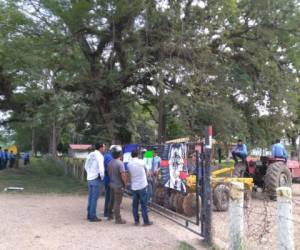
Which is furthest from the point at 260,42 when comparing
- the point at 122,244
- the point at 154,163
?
the point at 122,244

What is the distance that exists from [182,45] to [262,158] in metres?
5.05

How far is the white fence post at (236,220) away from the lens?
7.98 m

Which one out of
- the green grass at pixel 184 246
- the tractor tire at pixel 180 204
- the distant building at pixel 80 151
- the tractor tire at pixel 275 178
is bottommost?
the green grass at pixel 184 246

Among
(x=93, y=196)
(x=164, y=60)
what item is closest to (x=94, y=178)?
(x=93, y=196)

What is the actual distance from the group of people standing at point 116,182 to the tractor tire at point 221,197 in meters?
2.66

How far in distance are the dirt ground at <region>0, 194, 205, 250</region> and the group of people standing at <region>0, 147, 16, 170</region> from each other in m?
24.3

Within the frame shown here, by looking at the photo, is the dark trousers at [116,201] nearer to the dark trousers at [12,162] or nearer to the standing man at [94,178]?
the standing man at [94,178]

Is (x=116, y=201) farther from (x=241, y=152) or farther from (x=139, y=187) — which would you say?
(x=241, y=152)

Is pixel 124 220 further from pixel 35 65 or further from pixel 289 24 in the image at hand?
Answer: pixel 289 24

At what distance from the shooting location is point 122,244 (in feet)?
30.5

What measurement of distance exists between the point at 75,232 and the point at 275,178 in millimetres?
8192

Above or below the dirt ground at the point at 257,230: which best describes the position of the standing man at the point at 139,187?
above

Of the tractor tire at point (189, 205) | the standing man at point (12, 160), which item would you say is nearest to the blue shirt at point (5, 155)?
the standing man at point (12, 160)

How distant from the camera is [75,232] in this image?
10.5 metres
